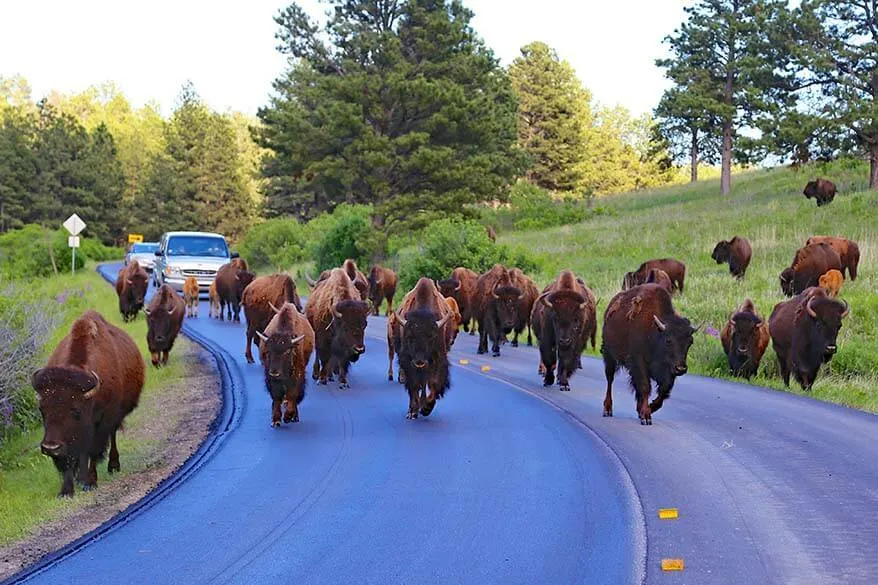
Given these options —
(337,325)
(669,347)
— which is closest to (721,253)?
(337,325)

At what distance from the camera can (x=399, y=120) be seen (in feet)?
153

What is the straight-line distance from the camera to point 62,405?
9328 mm

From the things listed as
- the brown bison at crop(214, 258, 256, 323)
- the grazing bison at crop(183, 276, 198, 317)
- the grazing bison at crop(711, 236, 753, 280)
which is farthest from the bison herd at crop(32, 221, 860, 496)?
the grazing bison at crop(711, 236, 753, 280)

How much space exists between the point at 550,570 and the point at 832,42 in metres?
44.8

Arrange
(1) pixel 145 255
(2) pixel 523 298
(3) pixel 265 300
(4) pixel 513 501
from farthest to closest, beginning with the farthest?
1. (1) pixel 145 255
2. (2) pixel 523 298
3. (3) pixel 265 300
4. (4) pixel 513 501

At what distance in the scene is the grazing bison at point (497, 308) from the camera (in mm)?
20875

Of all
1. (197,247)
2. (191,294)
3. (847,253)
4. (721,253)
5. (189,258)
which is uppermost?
(721,253)

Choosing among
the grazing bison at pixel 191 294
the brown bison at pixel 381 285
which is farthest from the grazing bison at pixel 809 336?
the grazing bison at pixel 191 294

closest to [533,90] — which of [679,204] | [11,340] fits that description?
[679,204]

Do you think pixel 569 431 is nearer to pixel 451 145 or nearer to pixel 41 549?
pixel 41 549

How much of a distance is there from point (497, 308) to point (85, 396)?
41.4ft

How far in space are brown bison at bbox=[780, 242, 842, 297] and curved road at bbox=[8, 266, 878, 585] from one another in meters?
14.3

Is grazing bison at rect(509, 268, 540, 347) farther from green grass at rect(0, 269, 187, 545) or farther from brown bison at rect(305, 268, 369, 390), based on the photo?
green grass at rect(0, 269, 187, 545)

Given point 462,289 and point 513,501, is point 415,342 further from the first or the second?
point 462,289
